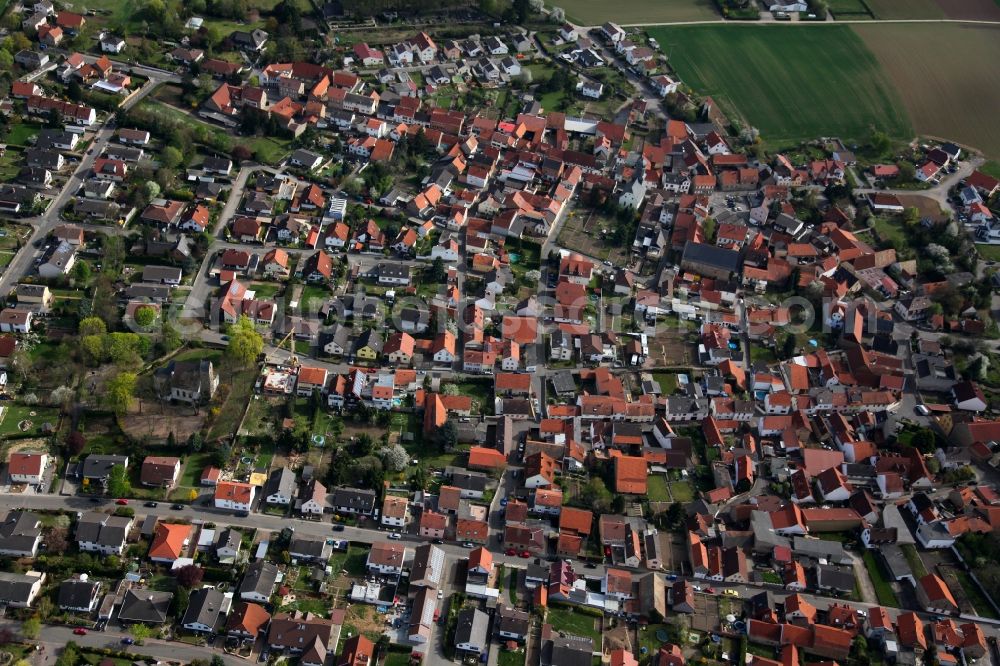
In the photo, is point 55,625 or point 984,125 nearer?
point 55,625

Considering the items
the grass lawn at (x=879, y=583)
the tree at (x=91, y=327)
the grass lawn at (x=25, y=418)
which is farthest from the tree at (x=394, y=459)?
the grass lawn at (x=879, y=583)

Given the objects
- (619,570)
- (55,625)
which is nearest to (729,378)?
(619,570)

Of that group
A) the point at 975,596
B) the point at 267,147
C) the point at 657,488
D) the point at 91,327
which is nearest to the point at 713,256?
the point at 657,488

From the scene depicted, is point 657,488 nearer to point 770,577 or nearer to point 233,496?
point 770,577

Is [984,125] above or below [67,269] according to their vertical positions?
above

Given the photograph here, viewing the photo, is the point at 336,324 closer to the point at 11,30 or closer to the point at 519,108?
the point at 519,108

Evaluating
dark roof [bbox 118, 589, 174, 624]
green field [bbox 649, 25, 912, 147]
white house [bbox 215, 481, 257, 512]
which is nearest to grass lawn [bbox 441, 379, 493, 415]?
white house [bbox 215, 481, 257, 512]

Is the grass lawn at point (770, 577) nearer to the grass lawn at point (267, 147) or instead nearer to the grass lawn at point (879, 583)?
the grass lawn at point (879, 583)
